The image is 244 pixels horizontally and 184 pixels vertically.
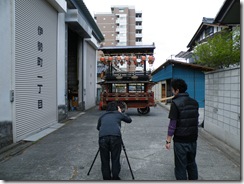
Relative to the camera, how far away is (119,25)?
225 feet

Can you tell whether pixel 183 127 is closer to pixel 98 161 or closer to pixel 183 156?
pixel 183 156

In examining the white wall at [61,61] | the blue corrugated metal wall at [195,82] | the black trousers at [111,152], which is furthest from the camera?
the blue corrugated metal wall at [195,82]

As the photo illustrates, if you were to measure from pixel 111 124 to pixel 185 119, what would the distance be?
4.66ft

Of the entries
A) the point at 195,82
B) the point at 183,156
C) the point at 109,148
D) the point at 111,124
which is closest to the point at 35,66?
the point at 111,124

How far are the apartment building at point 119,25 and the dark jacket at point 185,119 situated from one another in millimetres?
65343

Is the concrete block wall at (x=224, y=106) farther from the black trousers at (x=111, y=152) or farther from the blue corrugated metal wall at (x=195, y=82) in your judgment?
the blue corrugated metal wall at (x=195, y=82)

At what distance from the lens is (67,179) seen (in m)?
4.47

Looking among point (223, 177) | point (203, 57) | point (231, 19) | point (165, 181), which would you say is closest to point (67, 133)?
point (165, 181)

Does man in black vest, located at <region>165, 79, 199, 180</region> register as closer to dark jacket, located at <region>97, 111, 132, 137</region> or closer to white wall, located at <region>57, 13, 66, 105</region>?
dark jacket, located at <region>97, 111, 132, 137</region>

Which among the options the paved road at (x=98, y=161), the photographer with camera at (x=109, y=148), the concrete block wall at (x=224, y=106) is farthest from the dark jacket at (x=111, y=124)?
the concrete block wall at (x=224, y=106)

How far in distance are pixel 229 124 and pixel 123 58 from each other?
31.0 ft

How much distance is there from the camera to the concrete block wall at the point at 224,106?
6047 millimetres

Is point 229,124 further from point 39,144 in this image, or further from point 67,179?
point 39,144

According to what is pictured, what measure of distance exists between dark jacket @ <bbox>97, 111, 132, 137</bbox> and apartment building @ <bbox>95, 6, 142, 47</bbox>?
6470cm
